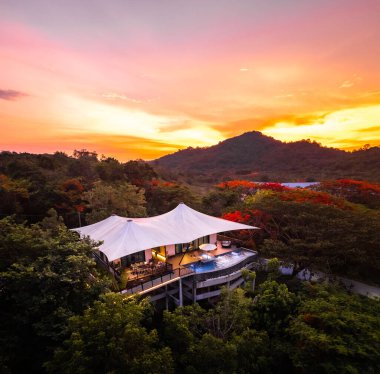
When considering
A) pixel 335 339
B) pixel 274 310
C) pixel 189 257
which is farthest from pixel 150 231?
pixel 335 339

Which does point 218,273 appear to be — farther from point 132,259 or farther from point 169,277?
point 132,259

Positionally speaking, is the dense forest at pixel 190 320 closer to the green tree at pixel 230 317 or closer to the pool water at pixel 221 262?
the green tree at pixel 230 317

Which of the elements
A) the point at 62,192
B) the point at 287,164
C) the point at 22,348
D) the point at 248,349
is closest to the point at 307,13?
the point at 248,349

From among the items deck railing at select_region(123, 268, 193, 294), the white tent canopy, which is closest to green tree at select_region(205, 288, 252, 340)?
deck railing at select_region(123, 268, 193, 294)

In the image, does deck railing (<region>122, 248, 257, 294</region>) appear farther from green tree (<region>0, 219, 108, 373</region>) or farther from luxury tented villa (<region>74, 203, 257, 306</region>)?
green tree (<region>0, 219, 108, 373</region>)

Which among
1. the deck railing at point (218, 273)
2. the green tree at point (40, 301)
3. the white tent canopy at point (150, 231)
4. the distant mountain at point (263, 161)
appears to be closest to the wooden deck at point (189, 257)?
the deck railing at point (218, 273)

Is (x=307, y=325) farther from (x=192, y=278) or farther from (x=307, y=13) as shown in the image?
(x=307, y=13)
